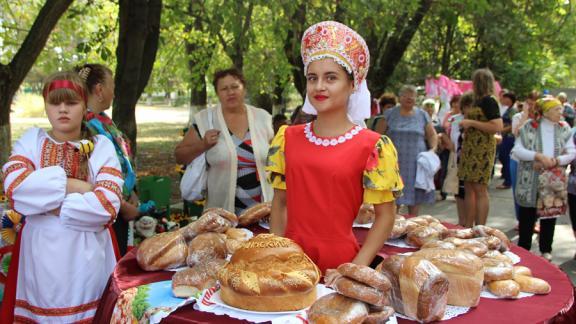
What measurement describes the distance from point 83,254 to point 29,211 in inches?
12.7

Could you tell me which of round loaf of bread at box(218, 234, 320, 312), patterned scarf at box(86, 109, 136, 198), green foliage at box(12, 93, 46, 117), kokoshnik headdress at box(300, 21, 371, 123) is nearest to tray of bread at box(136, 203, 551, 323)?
round loaf of bread at box(218, 234, 320, 312)

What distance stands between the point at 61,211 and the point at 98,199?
0.17m

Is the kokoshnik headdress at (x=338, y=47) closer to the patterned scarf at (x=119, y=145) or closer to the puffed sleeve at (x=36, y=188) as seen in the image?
the puffed sleeve at (x=36, y=188)

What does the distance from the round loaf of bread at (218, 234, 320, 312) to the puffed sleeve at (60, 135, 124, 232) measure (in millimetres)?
929

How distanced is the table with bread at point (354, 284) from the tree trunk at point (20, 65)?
400 centimetres

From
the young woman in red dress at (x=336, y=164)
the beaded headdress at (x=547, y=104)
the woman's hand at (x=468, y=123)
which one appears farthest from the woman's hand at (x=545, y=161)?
the young woman in red dress at (x=336, y=164)

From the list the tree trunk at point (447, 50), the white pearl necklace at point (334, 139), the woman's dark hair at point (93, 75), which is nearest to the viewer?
the white pearl necklace at point (334, 139)

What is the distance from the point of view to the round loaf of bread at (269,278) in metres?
1.76

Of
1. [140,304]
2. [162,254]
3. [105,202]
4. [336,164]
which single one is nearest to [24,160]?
[105,202]

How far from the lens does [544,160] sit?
5.57 metres

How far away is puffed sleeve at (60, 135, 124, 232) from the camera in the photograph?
2.50 meters

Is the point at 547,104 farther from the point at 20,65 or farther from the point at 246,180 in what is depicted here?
the point at 20,65

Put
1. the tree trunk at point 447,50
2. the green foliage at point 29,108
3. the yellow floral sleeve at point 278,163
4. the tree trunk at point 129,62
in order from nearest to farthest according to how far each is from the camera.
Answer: the yellow floral sleeve at point 278,163
the tree trunk at point 129,62
the tree trunk at point 447,50
the green foliage at point 29,108

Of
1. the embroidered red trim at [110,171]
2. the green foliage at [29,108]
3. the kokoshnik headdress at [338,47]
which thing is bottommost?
the green foliage at [29,108]
